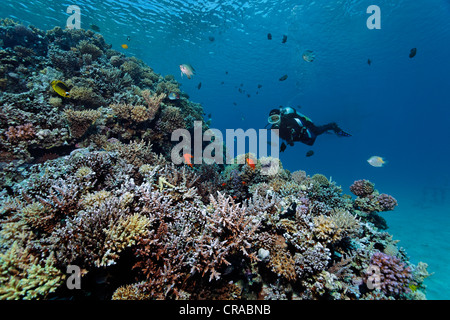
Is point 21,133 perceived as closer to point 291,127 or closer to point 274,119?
point 274,119

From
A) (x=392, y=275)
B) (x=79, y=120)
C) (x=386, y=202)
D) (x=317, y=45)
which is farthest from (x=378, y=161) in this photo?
(x=317, y=45)

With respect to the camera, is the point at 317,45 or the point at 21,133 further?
the point at 317,45

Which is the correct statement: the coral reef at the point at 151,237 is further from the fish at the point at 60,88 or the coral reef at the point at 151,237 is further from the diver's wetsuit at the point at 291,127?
the diver's wetsuit at the point at 291,127

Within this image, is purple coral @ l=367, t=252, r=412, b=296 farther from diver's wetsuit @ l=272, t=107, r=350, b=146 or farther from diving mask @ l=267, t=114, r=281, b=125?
diving mask @ l=267, t=114, r=281, b=125

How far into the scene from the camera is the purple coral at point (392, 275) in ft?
8.77

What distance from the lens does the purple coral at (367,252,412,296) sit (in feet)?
8.77

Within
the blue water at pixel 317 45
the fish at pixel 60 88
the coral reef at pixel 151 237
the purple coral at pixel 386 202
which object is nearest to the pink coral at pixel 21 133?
the coral reef at pixel 151 237

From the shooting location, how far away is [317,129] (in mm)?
8805

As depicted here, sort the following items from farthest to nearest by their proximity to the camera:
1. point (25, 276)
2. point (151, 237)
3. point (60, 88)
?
point (60, 88) → point (151, 237) → point (25, 276)

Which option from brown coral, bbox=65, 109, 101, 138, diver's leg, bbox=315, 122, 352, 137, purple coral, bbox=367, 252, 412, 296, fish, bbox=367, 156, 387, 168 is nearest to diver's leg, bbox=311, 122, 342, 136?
diver's leg, bbox=315, 122, 352, 137

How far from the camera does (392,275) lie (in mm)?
2719

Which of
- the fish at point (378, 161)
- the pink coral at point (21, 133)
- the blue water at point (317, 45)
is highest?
the blue water at point (317, 45)

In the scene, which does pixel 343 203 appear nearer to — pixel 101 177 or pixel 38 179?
pixel 101 177

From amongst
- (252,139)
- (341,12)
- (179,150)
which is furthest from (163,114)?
(341,12)
